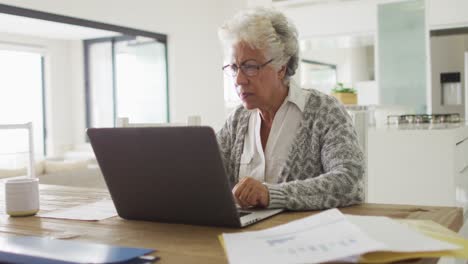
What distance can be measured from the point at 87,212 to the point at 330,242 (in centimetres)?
77

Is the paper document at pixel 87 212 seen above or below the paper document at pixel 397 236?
below

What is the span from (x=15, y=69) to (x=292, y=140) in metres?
6.96

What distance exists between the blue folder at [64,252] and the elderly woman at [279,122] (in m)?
0.57

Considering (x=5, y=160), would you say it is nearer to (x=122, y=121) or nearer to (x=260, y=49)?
(x=122, y=121)

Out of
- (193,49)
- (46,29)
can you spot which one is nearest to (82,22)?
(193,49)

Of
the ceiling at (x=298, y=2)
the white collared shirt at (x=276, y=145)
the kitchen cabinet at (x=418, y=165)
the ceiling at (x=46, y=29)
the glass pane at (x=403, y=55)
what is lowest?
the kitchen cabinet at (x=418, y=165)

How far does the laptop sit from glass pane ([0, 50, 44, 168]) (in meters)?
6.57

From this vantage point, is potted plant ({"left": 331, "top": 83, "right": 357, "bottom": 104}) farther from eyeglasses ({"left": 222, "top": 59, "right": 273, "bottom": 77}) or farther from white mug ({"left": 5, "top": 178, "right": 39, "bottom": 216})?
white mug ({"left": 5, "top": 178, "right": 39, "bottom": 216})

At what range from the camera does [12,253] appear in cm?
86

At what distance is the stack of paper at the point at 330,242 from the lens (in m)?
0.73

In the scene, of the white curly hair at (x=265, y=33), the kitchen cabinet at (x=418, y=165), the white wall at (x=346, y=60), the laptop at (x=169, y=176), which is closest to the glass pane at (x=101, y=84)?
the white wall at (x=346, y=60)

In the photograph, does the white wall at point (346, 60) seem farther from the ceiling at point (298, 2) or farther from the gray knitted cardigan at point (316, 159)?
the gray knitted cardigan at point (316, 159)

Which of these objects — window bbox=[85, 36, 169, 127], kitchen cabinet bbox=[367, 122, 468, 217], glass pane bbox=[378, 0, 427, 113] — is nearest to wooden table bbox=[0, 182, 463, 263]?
kitchen cabinet bbox=[367, 122, 468, 217]

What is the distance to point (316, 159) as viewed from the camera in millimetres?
1503
